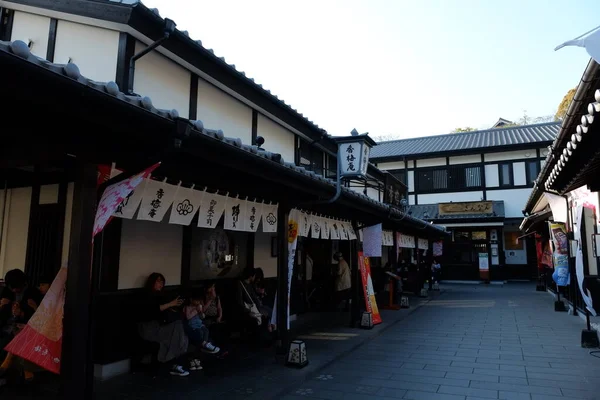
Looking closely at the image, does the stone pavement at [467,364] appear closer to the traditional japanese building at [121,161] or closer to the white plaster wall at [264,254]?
the traditional japanese building at [121,161]

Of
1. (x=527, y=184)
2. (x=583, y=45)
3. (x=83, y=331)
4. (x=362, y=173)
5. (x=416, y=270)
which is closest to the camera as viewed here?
(x=583, y=45)

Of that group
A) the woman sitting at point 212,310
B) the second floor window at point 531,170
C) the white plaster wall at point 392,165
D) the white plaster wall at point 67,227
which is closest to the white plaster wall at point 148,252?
the woman sitting at point 212,310

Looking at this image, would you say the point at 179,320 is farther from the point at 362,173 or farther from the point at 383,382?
the point at 362,173

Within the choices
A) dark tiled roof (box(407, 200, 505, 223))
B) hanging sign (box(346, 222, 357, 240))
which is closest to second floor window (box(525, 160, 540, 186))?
dark tiled roof (box(407, 200, 505, 223))

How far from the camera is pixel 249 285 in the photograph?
9023mm

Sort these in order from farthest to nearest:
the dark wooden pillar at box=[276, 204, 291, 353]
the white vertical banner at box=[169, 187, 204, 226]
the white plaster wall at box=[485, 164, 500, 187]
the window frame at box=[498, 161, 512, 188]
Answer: the white plaster wall at box=[485, 164, 500, 187] < the window frame at box=[498, 161, 512, 188] < the dark wooden pillar at box=[276, 204, 291, 353] < the white vertical banner at box=[169, 187, 204, 226]

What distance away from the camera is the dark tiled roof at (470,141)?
2714 centimetres

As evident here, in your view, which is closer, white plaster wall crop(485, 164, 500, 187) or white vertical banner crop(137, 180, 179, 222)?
white vertical banner crop(137, 180, 179, 222)

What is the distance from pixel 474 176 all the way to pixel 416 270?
35.0ft

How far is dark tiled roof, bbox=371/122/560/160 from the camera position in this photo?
89.0 ft

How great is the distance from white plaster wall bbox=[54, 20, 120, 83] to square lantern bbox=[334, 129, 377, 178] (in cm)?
470

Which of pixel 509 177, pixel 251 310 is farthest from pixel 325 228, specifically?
pixel 509 177

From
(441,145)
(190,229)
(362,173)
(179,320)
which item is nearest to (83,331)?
(179,320)

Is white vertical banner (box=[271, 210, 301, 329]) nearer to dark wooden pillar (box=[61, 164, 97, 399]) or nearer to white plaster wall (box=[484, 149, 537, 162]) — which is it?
dark wooden pillar (box=[61, 164, 97, 399])
